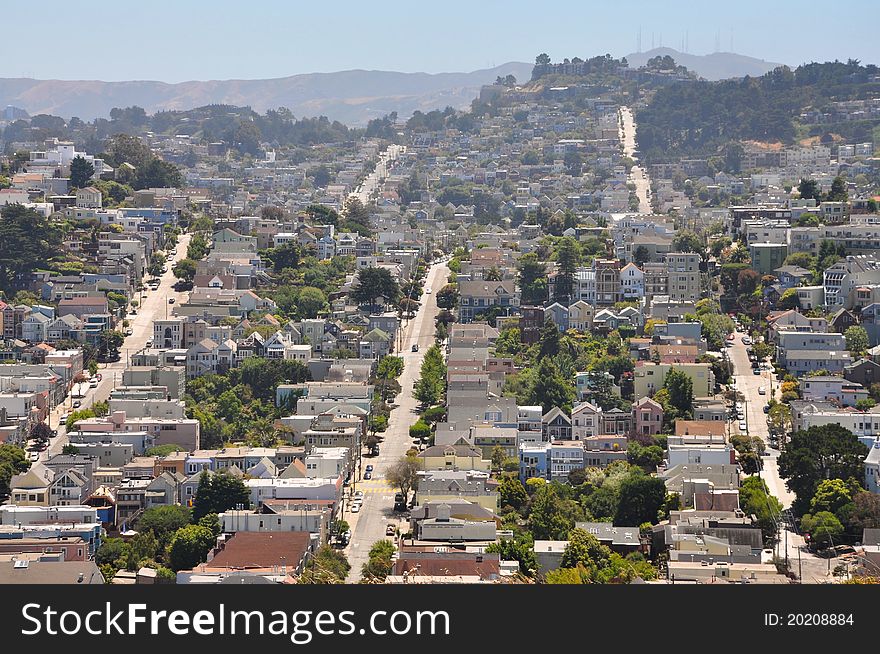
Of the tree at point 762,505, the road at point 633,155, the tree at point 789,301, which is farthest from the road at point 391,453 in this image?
the road at point 633,155

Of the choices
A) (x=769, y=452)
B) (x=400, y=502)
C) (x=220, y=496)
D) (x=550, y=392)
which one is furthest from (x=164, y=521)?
(x=769, y=452)

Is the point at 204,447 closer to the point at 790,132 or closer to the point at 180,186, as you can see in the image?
the point at 180,186

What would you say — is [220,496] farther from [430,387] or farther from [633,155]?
[633,155]

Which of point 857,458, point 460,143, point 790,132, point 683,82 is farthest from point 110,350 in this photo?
point 683,82

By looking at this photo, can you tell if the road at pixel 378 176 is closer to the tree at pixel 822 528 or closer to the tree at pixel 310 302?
the tree at pixel 310 302

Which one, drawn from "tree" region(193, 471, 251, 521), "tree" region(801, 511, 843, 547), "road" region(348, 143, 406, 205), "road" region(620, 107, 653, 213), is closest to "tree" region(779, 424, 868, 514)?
"tree" region(801, 511, 843, 547)

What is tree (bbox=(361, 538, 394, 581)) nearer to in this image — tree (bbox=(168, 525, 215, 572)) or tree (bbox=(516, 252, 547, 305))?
tree (bbox=(168, 525, 215, 572))
